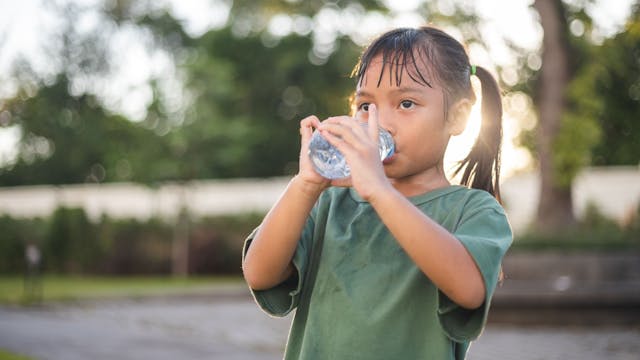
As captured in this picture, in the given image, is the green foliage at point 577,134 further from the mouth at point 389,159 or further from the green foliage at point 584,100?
the mouth at point 389,159

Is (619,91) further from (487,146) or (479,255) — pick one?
(479,255)

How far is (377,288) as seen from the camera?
183 cm

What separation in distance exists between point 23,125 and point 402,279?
137 feet

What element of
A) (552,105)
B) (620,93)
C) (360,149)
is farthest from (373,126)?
(620,93)

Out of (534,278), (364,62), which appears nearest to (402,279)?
(364,62)

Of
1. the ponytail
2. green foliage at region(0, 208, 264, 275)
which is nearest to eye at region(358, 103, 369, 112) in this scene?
the ponytail

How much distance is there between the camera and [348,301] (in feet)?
6.04

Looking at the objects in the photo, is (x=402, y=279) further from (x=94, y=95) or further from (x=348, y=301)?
(x=94, y=95)

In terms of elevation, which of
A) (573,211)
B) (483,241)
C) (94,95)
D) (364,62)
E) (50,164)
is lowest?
(50,164)

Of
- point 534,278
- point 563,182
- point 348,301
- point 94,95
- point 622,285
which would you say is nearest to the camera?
point 348,301

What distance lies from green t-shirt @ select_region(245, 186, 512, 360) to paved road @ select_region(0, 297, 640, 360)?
685 cm

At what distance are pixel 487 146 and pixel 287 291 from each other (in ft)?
2.06

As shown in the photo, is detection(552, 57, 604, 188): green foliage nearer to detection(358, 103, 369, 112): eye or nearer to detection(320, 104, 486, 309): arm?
detection(358, 103, 369, 112): eye

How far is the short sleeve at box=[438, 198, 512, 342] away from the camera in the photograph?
1690mm
